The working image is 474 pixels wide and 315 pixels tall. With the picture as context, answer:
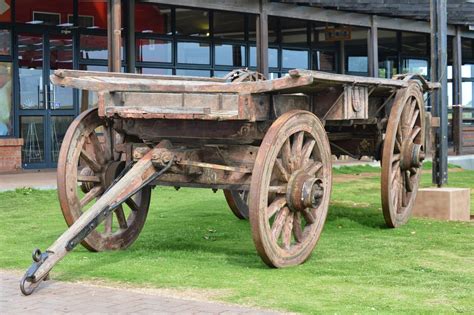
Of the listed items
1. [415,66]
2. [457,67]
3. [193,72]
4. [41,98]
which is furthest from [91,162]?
[415,66]

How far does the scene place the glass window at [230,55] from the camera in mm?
21156

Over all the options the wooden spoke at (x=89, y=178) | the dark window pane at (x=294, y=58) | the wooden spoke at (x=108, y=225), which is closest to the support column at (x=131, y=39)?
the dark window pane at (x=294, y=58)

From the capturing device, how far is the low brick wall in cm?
1706

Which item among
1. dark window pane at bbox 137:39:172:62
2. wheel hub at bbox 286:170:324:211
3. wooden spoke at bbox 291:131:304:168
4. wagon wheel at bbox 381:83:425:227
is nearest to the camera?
wheel hub at bbox 286:170:324:211

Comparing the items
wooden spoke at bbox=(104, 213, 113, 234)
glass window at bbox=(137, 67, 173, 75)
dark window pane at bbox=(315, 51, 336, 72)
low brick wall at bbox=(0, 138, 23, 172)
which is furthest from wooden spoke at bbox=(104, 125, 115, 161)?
dark window pane at bbox=(315, 51, 336, 72)

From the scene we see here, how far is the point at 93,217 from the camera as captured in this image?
6352 millimetres

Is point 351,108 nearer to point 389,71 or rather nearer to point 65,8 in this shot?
point 65,8

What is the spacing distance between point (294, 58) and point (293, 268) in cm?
1735

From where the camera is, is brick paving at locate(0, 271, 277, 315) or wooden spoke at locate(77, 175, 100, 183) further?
wooden spoke at locate(77, 175, 100, 183)

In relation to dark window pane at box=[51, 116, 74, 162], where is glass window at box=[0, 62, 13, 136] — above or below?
above

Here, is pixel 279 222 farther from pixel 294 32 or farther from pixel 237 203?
pixel 294 32

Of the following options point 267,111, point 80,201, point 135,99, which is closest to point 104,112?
point 135,99

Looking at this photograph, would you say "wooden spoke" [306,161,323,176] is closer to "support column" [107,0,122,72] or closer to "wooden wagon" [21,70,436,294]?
"wooden wagon" [21,70,436,294]

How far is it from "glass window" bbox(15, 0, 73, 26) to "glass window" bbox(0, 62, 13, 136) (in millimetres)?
1047
